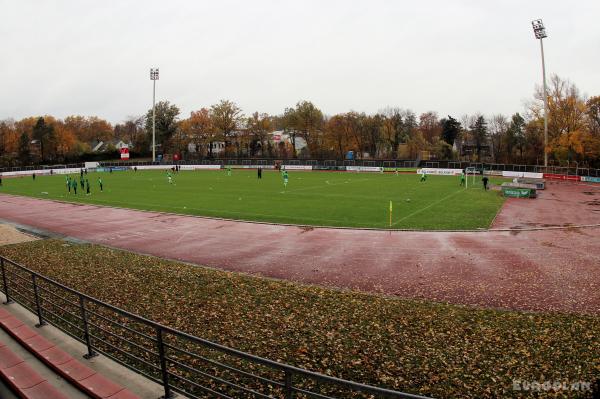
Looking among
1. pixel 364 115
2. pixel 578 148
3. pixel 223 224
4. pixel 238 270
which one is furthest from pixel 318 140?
pixel 238 270

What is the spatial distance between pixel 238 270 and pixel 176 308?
5.69 metres

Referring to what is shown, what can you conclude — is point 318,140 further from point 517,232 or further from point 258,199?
point 517,232

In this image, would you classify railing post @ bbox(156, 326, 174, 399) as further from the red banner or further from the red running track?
the red banner

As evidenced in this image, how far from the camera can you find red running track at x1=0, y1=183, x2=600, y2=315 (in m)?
14.2

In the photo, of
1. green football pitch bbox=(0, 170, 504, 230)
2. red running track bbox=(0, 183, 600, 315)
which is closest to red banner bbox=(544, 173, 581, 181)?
green football pitch bbox=(0, 170, 504, 230)

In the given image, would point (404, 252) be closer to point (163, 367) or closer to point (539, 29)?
point (163, 367)

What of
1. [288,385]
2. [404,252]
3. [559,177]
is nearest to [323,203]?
[404,252]

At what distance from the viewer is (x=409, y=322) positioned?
34.6 feet

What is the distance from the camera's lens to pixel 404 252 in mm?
19859

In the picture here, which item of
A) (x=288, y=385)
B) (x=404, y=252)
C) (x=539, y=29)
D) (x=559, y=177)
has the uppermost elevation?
(x=539, y=29)

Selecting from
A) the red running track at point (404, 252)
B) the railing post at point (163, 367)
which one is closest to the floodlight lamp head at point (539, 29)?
the red running track at point (404, 252)

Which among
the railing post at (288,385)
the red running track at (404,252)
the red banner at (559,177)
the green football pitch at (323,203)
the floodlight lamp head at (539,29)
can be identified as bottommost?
the red running track at (404,252)

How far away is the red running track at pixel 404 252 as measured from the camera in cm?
1420

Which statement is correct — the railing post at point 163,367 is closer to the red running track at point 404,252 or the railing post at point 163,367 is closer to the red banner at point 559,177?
the red running track at point 404,252
